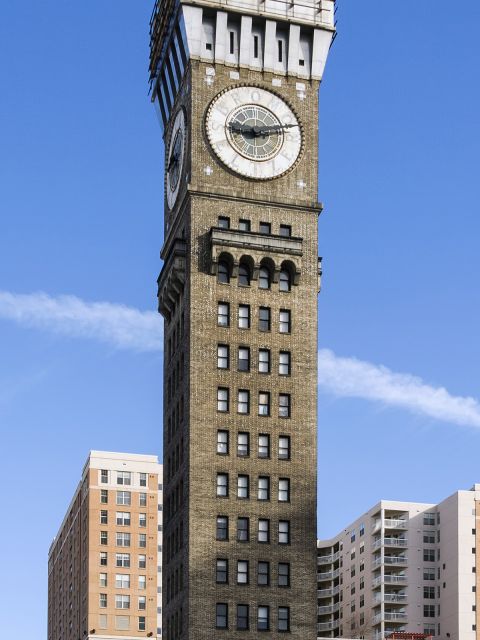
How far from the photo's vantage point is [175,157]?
127 m

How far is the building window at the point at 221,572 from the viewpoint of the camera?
110m

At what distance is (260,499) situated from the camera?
113 metres

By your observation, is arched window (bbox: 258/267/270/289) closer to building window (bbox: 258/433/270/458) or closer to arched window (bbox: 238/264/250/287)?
arched window (bbox: 238/264/250/287)

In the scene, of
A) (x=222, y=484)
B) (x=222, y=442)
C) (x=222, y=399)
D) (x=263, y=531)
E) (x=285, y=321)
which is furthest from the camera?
(x=285, y=321)

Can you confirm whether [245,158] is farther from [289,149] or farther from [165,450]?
[165,450]

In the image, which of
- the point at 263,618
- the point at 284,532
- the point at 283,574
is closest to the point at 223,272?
the point at 284,532

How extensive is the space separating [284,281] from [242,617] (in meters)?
28.8

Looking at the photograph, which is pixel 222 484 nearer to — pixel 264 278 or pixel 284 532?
pixel 284 532

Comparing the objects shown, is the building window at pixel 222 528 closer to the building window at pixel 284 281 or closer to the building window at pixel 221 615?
the building window at pixel 221 615

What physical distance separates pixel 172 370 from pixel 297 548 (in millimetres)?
20711

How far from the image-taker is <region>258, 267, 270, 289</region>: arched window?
4658 inches

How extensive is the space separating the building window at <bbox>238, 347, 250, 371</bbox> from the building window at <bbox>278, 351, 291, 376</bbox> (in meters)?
2.76

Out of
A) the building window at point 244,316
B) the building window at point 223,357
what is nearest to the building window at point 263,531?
the building window at point 223,357

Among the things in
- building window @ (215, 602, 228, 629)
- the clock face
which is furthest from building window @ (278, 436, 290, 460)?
the clock face
